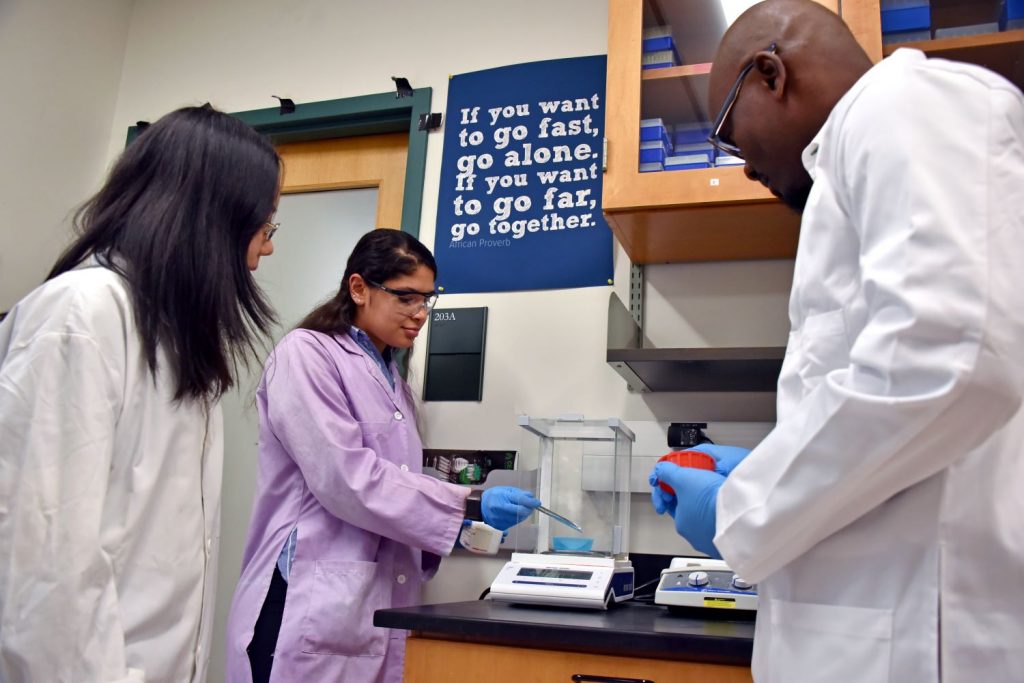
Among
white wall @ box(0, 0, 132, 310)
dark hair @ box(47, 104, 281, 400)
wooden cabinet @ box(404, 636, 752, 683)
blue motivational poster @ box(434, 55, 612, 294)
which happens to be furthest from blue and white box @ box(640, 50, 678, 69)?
white wall @ box(0, 0, 132, 310)

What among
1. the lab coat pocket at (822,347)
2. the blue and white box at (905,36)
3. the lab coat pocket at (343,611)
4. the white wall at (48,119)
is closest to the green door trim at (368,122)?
the white wall at (48,119)

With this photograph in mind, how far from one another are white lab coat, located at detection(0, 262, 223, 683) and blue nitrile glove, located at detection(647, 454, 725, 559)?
58 centimetres

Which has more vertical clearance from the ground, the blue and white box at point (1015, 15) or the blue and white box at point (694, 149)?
the blue and white box at point (1015, 15)

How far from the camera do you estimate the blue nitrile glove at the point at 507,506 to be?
5.77 ft

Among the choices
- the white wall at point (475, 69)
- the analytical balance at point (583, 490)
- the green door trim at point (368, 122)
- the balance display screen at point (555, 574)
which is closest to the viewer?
the balance display screen at point (555, 574)

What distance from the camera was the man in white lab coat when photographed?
68 cm

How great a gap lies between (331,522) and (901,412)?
1188 millimetres

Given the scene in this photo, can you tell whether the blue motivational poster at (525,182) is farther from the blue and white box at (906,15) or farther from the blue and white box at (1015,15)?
the blue and white box at (1015,15)

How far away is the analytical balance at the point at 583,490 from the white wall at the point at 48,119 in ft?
5.13

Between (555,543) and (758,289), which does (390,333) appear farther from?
(758,289)

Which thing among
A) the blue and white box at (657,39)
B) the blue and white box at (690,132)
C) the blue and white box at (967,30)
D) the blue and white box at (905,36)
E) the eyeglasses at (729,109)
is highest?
the blue and white box at (657,39)

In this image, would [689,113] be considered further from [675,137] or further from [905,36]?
[905,36]

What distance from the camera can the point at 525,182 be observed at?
7.55 feet

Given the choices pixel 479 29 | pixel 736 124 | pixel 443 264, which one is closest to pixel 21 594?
pixel 736 124
